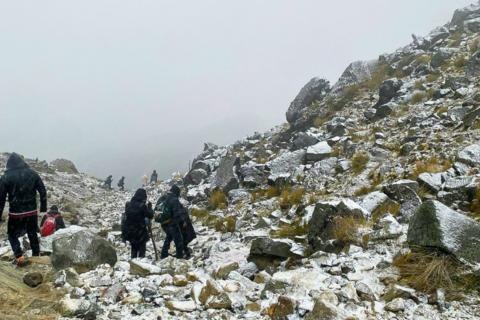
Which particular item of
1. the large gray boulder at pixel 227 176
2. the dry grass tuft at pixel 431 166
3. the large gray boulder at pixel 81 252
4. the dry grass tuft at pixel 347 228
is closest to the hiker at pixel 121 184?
the large gray boulder at pixel 227 176

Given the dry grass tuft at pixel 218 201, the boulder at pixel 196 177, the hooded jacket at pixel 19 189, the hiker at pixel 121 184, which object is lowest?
the hiker at pixel 121 184

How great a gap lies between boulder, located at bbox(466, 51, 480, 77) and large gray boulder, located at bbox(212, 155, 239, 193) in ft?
36.5

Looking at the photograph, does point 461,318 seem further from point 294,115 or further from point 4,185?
point 294,115

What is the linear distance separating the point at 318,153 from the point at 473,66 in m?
8.41

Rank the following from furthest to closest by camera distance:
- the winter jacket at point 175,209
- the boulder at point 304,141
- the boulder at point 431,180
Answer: the boulder at point 304,141
the winter jacket at point 175,209
the boulder at point 431,180

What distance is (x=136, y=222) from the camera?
35.4ft

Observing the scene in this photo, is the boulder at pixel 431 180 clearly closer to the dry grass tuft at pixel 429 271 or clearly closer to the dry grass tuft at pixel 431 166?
the dry grass tuft at pixel 431 166

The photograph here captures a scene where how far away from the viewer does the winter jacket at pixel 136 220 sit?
10711 millimetres

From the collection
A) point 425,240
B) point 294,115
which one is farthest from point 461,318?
point 294,115

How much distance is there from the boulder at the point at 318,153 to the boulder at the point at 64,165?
141 feet

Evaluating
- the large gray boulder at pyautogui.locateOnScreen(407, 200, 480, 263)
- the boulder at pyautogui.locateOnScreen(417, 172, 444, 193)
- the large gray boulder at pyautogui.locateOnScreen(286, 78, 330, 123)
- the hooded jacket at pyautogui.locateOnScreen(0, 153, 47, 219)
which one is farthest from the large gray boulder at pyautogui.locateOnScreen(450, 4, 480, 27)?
the hooded jacket at pyautogui.locateOnScreen(0, 153, 47, 219)

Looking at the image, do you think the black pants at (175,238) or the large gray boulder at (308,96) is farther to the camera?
the large gray boulder at (308,96)

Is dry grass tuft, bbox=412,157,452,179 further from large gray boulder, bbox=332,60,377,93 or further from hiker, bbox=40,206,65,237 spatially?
large gray boulder, bbox=332,60,377,93

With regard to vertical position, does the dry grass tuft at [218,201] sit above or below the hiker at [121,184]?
above
